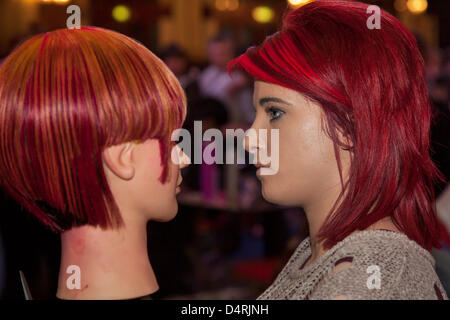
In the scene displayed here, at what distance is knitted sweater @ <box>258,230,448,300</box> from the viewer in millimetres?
1188

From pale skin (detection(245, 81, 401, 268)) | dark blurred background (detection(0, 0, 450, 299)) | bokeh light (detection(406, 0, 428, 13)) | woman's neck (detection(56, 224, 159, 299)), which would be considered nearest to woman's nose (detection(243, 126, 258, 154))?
pale skin (detection(245, 81, 401, 268))

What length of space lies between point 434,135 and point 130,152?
4.69 ft

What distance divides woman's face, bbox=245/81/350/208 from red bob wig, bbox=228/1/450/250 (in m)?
0.03

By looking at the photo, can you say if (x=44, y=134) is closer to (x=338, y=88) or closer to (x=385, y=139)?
(x=338, y=88)

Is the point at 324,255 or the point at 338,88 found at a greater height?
the point at 338,88

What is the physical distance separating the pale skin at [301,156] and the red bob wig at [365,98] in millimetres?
29

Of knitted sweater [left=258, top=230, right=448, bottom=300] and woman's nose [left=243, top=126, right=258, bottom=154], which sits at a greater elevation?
woman's nose [left=243, top=126, right=258, bottom=154]

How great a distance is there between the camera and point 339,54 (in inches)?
51.8

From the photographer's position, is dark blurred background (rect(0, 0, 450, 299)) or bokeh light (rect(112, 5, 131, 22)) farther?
bokeh light (rect(112, 5, 131, 22))

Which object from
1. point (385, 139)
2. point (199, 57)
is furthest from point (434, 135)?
point (199, 57)

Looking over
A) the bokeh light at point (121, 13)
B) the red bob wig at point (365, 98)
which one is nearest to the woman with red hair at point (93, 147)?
the red bob wig at point (365, 98)

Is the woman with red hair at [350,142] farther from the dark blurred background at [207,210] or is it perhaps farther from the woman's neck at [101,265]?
the woman's neck at [101,265]

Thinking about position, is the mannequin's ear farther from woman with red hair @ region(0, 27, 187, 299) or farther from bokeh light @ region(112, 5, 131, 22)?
bokeh light @ region(112, 5, 131, 22)

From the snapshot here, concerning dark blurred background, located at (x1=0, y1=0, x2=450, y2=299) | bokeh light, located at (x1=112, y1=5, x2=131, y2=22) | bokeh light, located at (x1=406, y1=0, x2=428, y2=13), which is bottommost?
dark blurred background, located at (x1=0, y1=0, x2=450, y2=299)
